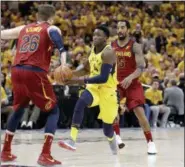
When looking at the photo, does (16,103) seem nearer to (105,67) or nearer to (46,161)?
(46,161)

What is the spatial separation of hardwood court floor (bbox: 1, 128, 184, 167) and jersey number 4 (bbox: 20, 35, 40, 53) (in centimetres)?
141

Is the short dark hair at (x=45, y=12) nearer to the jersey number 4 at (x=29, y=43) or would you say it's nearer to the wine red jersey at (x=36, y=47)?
the wine red jersey at (x=36, y=47)

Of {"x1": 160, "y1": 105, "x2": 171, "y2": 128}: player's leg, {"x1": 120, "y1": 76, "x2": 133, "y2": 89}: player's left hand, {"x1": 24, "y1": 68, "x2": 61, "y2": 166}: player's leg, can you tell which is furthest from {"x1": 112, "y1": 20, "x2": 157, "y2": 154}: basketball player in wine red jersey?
{"x1": 160, "y1": 105, "x2": 171, "y2": 128}: player's leg

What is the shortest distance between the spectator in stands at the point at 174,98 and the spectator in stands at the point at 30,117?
3712 millimetres

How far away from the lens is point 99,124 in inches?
583

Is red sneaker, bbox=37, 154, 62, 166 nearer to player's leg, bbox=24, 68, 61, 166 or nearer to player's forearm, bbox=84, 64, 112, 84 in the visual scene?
player's leg, bbox=24, 68, 61, 166

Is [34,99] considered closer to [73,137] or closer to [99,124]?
[73,137]

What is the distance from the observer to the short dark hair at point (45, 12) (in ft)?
24.4

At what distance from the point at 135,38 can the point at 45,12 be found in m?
10.3

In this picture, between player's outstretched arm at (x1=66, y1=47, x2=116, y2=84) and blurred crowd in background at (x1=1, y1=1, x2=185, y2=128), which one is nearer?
player's outstretched arm at (x1=66, y1=47, x2=116, y2=84)

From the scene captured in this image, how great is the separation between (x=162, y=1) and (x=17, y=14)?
623 cm

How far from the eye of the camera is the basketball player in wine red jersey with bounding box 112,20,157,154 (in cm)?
893

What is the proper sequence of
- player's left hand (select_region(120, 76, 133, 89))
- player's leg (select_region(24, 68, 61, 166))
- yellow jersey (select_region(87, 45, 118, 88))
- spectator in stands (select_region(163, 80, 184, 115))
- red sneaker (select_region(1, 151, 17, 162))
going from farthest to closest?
spectator in stands (select_region(163, 80, 184, 115)) < player's left hand (select_region(120, 76, 133, 89)) < yellow jersey (select_region(87, 45, 118, 88)) < red sneaker (select_region(1, 151, 17, 162)) < player's leg (select_region(24, 68, 61, 166))

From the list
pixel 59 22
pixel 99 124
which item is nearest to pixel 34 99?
pixel 99 124
